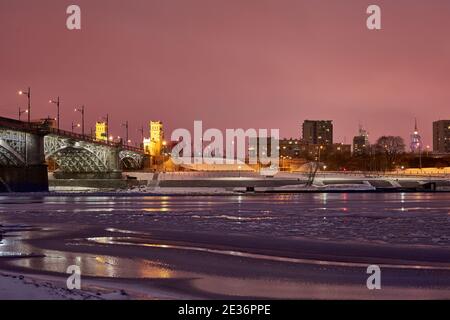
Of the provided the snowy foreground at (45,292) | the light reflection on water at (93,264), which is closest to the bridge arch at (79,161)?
the light reflection on water at (93,264)

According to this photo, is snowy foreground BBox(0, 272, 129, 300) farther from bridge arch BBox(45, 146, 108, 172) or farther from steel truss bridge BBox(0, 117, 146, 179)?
bridge arch BBox(45, 146, 108, 172)

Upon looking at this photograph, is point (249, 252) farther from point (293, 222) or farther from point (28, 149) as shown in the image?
point (28, 149)

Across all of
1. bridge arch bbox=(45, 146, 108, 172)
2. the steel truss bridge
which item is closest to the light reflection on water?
the steel truss bridge

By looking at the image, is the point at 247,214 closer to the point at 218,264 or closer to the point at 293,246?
the point at 293,246

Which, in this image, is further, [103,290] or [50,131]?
[50,131]

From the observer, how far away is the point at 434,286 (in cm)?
1254

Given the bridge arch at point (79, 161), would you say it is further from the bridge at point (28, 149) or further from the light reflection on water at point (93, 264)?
the light reflection on water at point (93, 264)

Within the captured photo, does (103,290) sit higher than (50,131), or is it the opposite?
(50,131)

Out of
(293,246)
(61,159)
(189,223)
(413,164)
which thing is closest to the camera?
(293,246)

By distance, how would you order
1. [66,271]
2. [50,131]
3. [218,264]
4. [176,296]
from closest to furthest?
[176,296] < [66,271] < [218,264] < [50,131]

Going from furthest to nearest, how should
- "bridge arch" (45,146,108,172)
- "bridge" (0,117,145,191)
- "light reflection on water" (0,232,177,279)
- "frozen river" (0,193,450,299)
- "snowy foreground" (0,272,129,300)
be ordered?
"bridge arch" (45,146,108,172) < "bridge" (0,117,145,191) < "light reflection on water" (0,232,177,279) < "frozen river" (0,193,450,299) < "snowy foreground" (0,272,129,300)

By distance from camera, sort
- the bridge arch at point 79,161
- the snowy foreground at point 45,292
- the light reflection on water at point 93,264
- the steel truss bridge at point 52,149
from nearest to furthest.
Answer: the snowy foreground at point 45,292 → the light reflection on water at point 93,264 → the steel truss bridge at point 52,149 → the bridge arch at point 79,161

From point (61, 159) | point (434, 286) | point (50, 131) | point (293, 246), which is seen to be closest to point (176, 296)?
point (434, 286)
